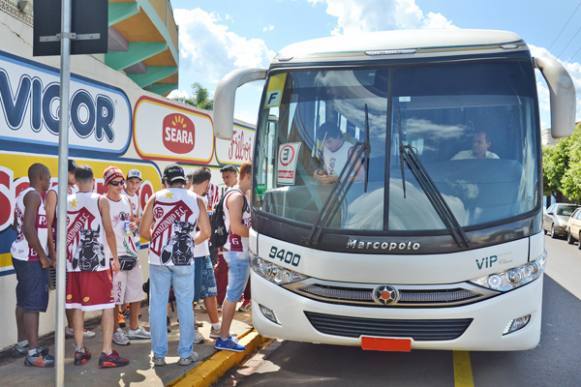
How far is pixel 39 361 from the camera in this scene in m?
4.83

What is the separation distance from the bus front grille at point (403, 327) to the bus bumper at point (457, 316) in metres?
0.03

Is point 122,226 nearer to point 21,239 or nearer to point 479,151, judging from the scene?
point 21,239

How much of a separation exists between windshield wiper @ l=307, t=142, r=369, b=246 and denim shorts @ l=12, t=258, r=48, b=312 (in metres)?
2.52

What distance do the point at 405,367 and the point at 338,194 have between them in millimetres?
2002

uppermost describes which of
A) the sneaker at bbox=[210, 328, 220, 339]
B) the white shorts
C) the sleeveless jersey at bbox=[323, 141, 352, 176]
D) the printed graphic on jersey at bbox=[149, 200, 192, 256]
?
the sleeveless jersey at bbox=[323, 141, 352, 176]

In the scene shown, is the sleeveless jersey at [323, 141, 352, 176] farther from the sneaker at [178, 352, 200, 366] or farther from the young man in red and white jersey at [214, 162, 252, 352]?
the sneaker at [178, 352, 200, 366]

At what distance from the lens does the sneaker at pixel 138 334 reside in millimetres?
5805

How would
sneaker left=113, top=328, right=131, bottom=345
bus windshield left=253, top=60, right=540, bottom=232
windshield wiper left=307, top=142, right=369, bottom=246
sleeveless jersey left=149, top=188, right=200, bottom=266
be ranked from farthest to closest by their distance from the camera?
sneaker left=113, top=328, right=131, bottom=345
sleeveless jersey left=149, top=188, right=200, bottom=266
windshield wiper left=307, top=142, right=369, bottom=246
bus windshield left=253, top=60, right=540, bottom=232

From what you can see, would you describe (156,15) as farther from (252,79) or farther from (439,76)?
(439,76)

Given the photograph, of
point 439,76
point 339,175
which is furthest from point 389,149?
point 439,76

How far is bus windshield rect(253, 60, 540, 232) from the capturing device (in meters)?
4.30

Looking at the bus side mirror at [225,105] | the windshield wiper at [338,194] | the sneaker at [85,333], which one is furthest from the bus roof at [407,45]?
the sneaker at [85,333]

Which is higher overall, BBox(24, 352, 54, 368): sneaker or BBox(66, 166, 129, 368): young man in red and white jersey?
BBox(66, 166, 129, 368): young man in red and white jersey

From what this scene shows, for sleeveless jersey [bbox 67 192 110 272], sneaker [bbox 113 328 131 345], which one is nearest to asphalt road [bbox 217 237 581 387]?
sneaker [bbox 113 328 131 345]
